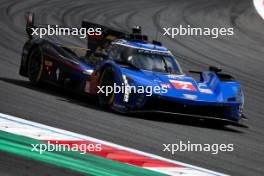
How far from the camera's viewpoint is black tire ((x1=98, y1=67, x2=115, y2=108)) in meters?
11.8

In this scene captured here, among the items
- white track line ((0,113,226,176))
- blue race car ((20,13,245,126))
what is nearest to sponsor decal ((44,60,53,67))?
blue race car ((20,13,245,126))

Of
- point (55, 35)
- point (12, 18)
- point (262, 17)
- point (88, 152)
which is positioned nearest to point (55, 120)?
point (88, 152)

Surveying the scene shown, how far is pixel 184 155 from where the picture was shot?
9.05m

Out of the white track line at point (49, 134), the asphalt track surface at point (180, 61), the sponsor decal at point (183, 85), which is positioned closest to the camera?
the white track line at point (49, 134)

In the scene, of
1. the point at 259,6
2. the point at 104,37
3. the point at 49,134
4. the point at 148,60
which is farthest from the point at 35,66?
the point at 259,6

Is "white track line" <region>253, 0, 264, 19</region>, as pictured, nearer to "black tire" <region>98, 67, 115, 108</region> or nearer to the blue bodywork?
the blue bodywork

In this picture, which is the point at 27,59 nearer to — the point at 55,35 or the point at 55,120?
the point at 55,120

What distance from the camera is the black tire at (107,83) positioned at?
11780 mm

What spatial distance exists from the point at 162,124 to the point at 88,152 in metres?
2.93

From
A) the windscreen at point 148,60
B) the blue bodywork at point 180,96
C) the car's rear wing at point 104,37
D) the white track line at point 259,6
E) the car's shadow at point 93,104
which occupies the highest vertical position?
the white track line at point 259,6

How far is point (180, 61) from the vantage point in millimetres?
18594

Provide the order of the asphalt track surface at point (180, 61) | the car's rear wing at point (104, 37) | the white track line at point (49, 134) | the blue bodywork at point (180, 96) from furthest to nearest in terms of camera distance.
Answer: the car's rear wing at point (104, 37) → the blue bodywork at point (180, 96) → the asphalt track surface at point (180, 61) → the white track line at point (49, 134)

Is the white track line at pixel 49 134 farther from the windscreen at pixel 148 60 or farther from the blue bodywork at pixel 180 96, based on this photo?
the windscreen at pixel 148 60

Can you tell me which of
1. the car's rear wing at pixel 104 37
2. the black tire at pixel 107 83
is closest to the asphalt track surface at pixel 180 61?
the black tire at pixel 107 83
